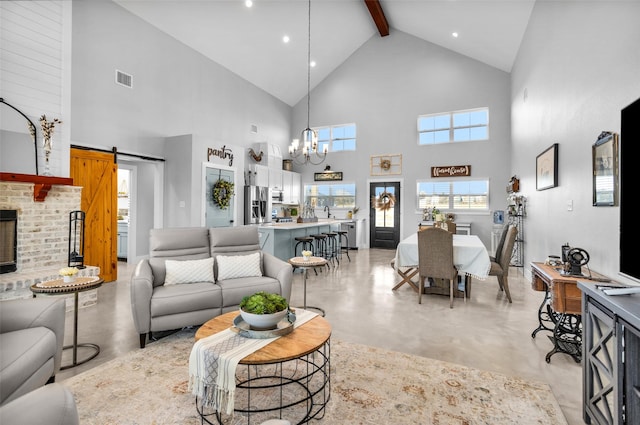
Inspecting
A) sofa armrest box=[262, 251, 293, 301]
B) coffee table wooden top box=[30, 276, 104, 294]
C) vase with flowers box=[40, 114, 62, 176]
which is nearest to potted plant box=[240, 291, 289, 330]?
sofa armrest box=[262, 251, 293, 301]

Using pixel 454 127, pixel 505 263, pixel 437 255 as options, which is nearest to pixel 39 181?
pixel 437 255

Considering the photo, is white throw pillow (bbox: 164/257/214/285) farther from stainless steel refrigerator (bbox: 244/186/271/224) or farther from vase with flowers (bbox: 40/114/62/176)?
stainless steel refrigerator (bbox: 244/186/271/224)

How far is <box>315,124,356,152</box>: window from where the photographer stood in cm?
1005

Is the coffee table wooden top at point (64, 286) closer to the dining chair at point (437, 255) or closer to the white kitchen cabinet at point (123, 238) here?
the dining chair at point (437, 255)

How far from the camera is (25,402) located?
103cm

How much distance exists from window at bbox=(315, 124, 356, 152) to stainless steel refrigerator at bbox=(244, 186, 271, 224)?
2823 millimetres

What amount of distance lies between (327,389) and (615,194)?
8.67ft

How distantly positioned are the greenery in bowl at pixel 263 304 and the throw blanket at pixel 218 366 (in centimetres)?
16

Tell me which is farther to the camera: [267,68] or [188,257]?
[267,68]

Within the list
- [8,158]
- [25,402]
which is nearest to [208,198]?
[8,158]

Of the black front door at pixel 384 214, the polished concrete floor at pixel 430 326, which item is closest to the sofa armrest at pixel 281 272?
the polished concrete floor at pixel 430 326

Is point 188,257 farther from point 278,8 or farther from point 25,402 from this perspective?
point 278,8

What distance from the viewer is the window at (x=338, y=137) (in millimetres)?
10047

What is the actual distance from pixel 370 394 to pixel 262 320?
3.01 feet
